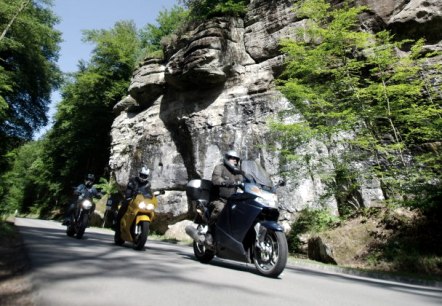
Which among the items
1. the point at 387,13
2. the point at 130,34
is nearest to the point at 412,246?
the point at 387,13

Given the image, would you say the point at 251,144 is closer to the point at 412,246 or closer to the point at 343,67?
the point at 343,67

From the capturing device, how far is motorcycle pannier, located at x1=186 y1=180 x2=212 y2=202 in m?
5.71

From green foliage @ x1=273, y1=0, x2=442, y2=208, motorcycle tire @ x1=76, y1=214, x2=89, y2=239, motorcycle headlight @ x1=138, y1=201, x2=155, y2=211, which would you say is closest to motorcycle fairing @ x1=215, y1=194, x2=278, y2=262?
motorcycle headlight @ x1=138, y1=201, x2=155, y2=211

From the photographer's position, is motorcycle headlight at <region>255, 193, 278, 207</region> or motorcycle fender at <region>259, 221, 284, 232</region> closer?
motorcycle fender at <region>259, 221, 284, 232</region>

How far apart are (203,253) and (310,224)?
6.71m

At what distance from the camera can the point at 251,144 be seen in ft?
54.5

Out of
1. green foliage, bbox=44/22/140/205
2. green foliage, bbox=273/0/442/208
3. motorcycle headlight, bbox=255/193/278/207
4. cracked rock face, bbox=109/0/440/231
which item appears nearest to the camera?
motorcycle headlight, bbox=255/193/278/207

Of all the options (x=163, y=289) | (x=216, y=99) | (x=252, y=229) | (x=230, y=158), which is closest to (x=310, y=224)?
(x=230, y=158)

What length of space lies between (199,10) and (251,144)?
10.5 m

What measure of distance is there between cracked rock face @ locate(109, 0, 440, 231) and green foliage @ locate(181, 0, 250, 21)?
1.71 feet

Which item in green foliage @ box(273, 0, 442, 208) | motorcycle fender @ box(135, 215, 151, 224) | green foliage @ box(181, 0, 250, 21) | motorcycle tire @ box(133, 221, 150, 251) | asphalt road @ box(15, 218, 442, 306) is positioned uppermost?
green foliage @ box(181, 0, 250, 21)

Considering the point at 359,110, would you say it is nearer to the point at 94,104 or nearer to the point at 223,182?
the point at 223,182

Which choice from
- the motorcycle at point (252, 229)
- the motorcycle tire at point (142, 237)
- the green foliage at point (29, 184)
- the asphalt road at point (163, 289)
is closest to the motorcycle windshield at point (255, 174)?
the motorcycle at point (252, 229)

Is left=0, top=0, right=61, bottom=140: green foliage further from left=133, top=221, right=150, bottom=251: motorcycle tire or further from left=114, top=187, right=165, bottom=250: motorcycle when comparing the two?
left=133, top=221, right=150, bottom=251: motorcycle tire
